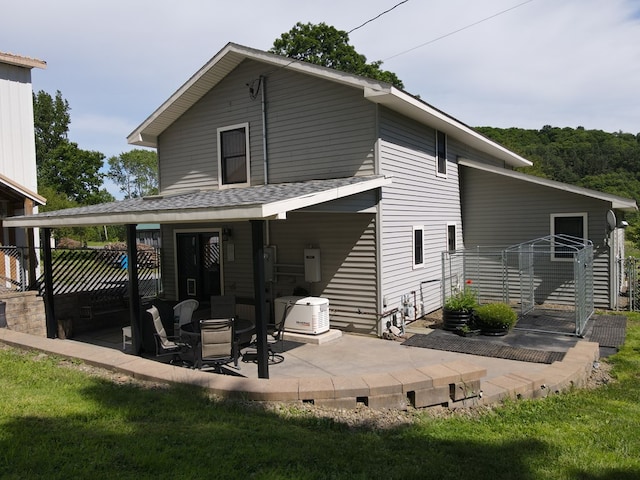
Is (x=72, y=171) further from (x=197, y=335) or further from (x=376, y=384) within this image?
(x=376, y=384)

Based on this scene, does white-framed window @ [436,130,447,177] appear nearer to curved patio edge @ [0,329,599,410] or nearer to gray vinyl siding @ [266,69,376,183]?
gray vinyl siding @ [266,69,376,183]

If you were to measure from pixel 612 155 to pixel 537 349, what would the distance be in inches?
2299

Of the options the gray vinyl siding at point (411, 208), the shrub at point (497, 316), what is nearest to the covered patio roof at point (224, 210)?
the gray vinyl siding at point (411, 208)

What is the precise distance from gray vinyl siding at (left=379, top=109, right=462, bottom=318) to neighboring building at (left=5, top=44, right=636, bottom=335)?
0.05 meters

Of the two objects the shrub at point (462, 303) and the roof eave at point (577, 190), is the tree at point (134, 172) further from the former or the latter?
the shrub at point (462, 303)

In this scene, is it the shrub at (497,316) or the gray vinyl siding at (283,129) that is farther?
the gray vinyl siding at (283,129)

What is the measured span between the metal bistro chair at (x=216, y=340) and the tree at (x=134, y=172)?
92760mm

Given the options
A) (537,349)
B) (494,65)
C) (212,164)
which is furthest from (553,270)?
(212,164)

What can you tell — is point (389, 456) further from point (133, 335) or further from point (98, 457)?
point (133, 335)

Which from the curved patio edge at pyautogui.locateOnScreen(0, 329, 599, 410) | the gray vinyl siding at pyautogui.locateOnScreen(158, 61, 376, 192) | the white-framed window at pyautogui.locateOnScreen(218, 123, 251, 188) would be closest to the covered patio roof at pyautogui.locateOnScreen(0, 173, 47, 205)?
the gray vinyl siding at pyautogui.locateOnScreen(158, 61, 376, 192)

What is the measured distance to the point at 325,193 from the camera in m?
7.34

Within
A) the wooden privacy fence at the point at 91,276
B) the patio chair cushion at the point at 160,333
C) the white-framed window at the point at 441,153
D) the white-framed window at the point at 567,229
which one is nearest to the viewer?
the patio chair cushion at the point at 160,333

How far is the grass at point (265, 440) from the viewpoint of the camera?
3342 millimetres

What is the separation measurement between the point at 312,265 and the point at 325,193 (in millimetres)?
2906
